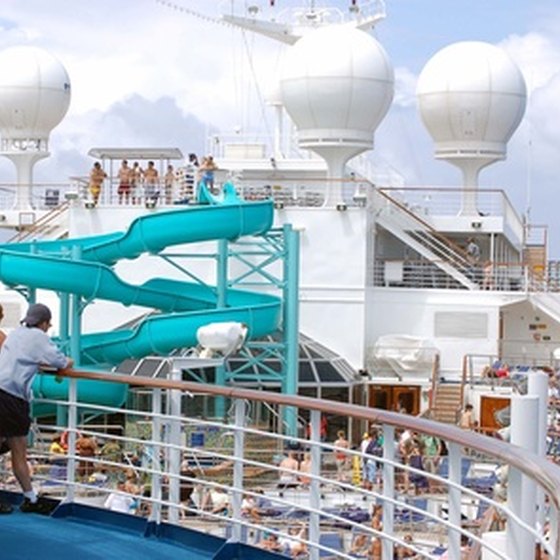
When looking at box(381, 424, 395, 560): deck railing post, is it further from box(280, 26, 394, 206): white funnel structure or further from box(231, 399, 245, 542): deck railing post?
box(280, 26, 394, 206): white funnel structure

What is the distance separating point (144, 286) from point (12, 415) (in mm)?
15552

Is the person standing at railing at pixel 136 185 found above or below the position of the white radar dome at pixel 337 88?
below

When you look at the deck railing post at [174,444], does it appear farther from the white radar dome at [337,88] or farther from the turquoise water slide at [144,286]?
the white radar dome at [337,88]

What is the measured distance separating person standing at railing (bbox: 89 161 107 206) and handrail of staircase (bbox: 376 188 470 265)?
18.7 feet

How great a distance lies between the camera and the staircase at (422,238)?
27.5m

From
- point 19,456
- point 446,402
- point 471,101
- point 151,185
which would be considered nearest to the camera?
point 19,456

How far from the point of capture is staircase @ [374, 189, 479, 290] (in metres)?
27.5

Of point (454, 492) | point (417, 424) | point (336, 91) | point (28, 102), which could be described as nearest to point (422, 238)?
point (336, 91)

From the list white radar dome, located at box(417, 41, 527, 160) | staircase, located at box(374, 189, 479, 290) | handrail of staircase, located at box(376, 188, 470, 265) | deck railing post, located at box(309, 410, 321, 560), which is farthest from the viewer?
white radar dome, located at box(417, 41, 527, 160)

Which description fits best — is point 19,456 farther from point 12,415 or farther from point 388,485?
point 388,485

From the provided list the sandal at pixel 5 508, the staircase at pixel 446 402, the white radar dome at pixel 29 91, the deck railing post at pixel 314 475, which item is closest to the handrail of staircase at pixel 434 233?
the staircase at pixel 446 402

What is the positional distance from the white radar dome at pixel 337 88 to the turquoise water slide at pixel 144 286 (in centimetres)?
491

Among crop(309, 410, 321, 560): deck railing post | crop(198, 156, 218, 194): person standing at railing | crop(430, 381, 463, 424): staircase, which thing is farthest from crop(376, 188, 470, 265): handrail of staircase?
crop(309, 410, 321, 560): deck railing post

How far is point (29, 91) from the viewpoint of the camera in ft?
99.7
